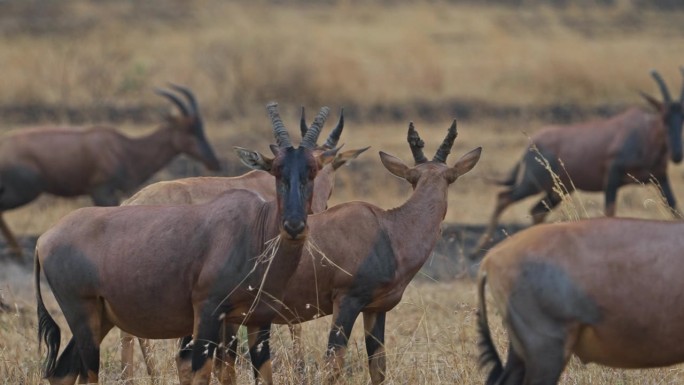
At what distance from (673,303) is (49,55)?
1949cm

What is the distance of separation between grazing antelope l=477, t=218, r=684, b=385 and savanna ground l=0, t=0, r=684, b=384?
574 centimetres

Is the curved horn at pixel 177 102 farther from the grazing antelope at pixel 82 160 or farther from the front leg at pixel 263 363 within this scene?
the front leg at pixel 263 363

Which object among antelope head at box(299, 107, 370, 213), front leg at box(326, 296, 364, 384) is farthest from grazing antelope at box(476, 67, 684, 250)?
front leg at box(326, 296, 364, 384)

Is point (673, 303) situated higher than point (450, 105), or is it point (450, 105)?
point (673, 303)

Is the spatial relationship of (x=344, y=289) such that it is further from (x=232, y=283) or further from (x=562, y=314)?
(x=562, y=314)

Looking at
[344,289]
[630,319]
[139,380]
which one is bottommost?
[139,380]

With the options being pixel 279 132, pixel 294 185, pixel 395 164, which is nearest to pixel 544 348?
pixel 294 185

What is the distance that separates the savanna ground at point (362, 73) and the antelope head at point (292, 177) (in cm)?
490

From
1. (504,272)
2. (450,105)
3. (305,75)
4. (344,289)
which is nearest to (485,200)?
(450,105)

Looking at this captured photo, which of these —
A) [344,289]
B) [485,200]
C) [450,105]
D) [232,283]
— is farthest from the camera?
[450,105]

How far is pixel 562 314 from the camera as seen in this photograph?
655 cm

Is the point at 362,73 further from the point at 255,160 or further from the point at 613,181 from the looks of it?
the point at 255,160

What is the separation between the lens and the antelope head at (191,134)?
17375mm

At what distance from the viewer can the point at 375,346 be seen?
Answer: 871cm
